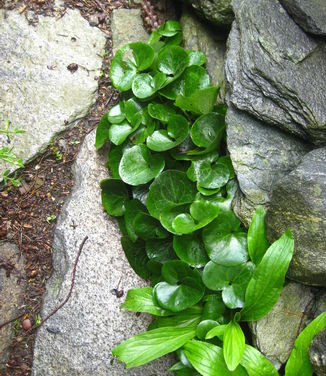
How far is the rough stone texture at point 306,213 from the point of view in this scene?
217cm

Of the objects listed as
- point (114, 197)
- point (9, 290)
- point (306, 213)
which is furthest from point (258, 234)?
point (9, 290)

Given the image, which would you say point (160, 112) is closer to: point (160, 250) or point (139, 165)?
point (139, 165)

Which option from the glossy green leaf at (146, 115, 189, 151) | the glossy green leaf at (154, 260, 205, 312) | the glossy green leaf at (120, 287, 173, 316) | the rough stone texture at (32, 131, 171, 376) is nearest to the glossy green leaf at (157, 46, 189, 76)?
the glossy green leaf at (146, 115, 189, 151)

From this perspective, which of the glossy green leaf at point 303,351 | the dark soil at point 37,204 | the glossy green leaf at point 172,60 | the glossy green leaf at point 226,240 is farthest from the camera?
the glossy green leaf at point 172,60

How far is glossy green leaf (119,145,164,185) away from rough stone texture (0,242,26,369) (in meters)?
Answer: 0.80

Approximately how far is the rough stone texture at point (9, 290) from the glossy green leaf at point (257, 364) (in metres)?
1.27

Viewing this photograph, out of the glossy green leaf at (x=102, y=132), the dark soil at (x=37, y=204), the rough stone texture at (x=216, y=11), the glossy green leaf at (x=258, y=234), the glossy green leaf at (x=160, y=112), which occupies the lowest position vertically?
the dark soil at (x=37, y=204)

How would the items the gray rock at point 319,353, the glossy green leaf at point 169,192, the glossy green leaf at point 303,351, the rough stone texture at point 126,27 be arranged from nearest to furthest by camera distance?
the gray rock at point 319,353
the glossy green leaf at point 303,351
the glossy green leaf at point 169,192
the rough stone texture at point 126,27

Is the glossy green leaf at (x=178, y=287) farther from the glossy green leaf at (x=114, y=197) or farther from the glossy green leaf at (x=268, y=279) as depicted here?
the glossy green leaf at (x=114, y=197)

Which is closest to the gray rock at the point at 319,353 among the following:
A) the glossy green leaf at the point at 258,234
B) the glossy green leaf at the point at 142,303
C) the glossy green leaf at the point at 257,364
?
the glossy green leaf at the point at 257,364

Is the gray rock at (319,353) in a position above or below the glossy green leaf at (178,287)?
above

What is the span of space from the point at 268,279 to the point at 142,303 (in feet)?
2.17

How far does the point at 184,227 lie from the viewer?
8.12 ft

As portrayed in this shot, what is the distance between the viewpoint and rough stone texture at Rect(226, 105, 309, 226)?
2461 millimetres
